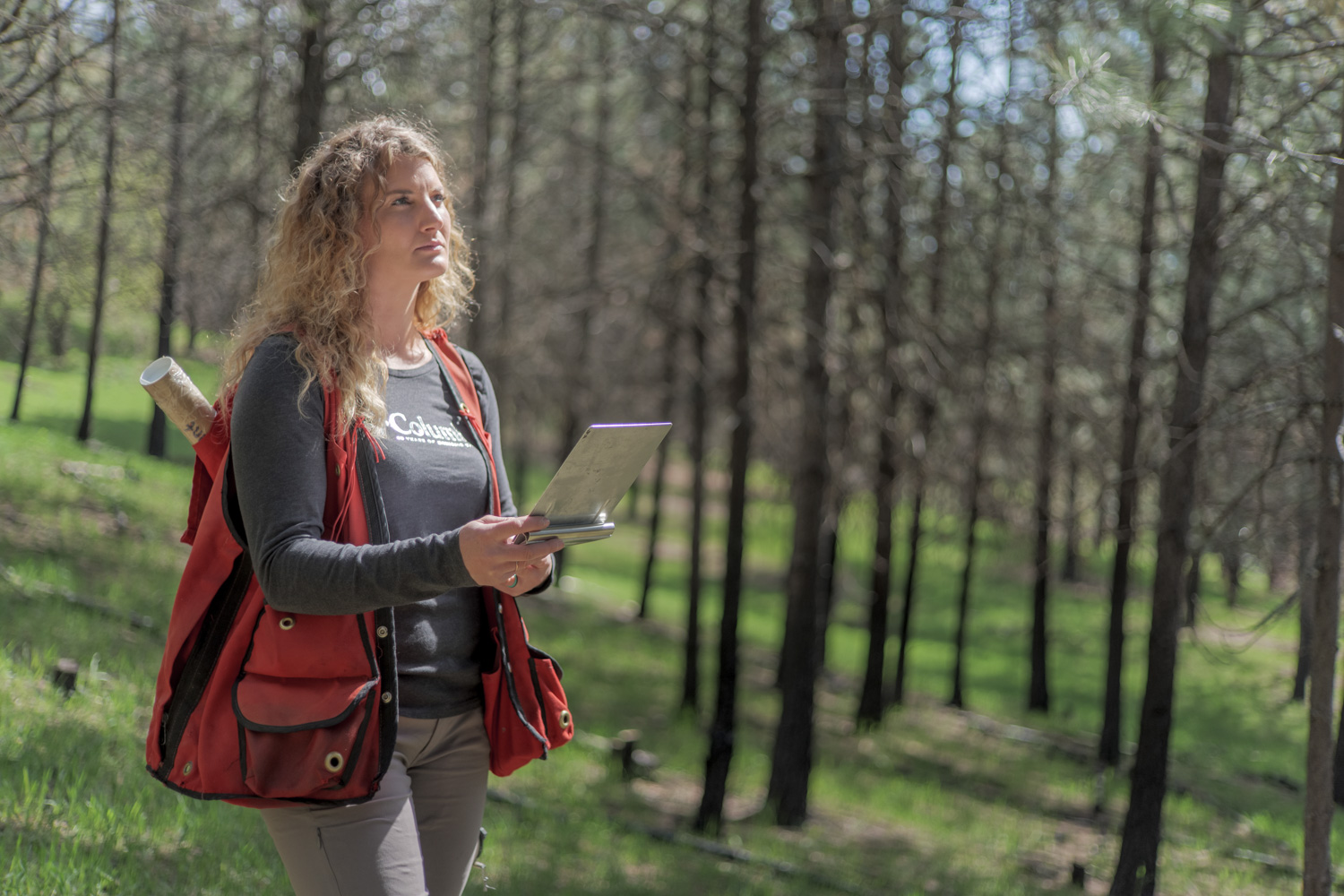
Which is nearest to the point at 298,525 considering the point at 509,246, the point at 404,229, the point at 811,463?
the point at 404,229

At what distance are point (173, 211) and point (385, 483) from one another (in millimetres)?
6030

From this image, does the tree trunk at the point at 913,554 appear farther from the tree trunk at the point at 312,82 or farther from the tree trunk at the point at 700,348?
the tree trunk at the point at 312,82

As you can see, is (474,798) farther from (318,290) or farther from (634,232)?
(634,232)

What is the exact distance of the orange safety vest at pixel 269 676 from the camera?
187 cm

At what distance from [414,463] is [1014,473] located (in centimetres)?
918

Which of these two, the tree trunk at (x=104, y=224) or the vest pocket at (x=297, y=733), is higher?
the tree trunk at (x=104, y=224)

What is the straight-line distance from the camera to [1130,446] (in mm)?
11219

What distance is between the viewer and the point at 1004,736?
14375 millimetres

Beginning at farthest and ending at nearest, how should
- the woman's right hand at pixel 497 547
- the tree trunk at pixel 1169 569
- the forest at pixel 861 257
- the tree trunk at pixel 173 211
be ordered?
1. the tree trunk at pixel 173 211
2. the tree trunk at pixel 1169 569
3. the forest at pixel 861 257
4. the woman's right hand at pixel 497 547

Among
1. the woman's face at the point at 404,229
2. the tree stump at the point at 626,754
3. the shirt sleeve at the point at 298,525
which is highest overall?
the woman's face at the point at 404,229

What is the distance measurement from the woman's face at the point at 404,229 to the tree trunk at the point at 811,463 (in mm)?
6070

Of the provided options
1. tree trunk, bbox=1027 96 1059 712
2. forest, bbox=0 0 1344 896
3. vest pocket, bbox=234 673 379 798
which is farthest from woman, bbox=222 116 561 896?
tree trunk, bbox=1027 96 1059 712

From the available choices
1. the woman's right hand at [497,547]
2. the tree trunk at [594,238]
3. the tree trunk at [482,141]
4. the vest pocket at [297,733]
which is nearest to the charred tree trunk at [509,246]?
the tree trunk at [594,238]

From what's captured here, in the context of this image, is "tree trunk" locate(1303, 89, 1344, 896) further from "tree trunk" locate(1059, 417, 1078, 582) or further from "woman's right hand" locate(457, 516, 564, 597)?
"woman's right hand" locate(457, 516, 564, 597)
